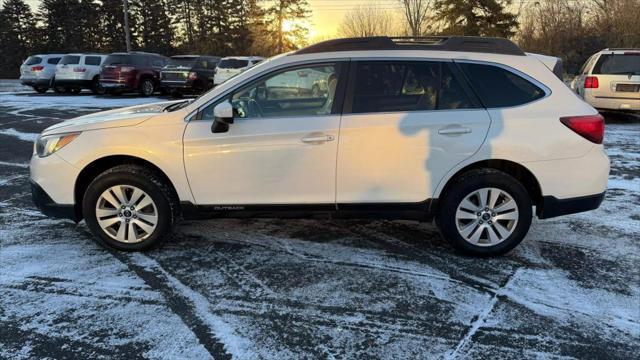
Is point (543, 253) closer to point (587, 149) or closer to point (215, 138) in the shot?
point (587, 149)

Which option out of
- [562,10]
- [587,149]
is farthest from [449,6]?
[587,149]

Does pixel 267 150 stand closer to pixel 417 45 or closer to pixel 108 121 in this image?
pixel 108 121

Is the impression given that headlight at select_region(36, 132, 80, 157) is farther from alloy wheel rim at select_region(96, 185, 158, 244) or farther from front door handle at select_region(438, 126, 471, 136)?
front door handle at select_region(438, 126, 471, 136)

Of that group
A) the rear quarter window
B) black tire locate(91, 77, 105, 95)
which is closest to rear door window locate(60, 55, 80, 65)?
black tire locate(91, 77, 105, 95)

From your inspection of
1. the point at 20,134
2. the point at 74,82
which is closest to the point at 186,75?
the point at 74,82

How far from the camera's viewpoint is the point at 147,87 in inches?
794

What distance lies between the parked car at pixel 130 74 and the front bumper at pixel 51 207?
1641 cm

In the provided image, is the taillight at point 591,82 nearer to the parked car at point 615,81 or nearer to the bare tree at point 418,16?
the parked car at point 615,81

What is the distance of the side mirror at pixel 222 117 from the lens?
3.87m

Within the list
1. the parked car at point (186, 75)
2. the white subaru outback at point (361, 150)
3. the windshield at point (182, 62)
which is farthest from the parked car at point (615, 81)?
the windshield at point (182, 62)

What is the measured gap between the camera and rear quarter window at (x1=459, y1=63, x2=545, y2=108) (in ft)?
13.3

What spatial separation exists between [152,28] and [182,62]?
124ft

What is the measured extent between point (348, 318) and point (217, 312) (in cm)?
87

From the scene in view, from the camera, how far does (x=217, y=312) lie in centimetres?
327
